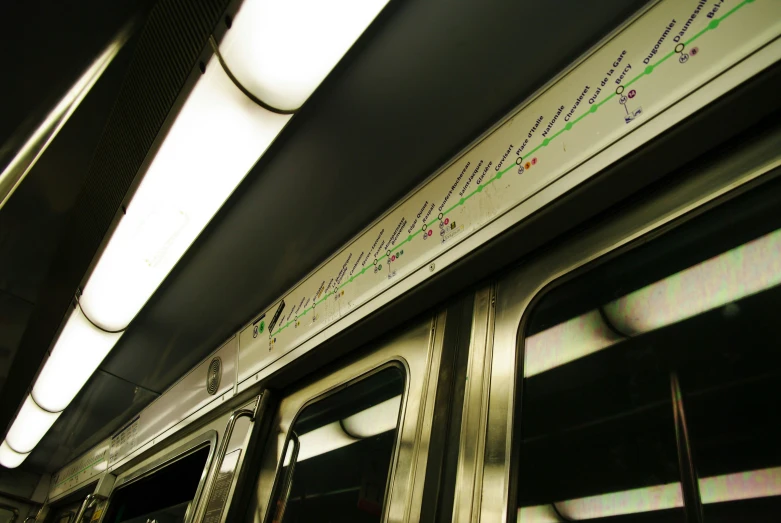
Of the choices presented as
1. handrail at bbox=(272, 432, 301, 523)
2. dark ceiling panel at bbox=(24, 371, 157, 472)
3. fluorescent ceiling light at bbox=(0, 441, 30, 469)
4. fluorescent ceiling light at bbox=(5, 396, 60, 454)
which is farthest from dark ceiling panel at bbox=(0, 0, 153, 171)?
fluorescent ceiling light at bbox=(0, 441, 30, 469)

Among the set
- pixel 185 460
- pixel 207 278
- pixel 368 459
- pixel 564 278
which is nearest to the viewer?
pixel 564 278

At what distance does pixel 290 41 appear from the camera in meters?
1.33

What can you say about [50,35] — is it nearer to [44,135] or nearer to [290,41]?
[290,41]

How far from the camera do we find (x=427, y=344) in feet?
5.41

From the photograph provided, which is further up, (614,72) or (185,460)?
(614,72)

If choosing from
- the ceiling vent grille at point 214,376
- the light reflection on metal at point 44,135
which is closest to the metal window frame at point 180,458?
the ceiling vent grille at point 214,376

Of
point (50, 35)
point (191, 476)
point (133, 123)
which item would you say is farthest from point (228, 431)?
point (50, 35)

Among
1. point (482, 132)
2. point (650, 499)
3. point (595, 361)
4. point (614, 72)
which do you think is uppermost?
point (482, 132)

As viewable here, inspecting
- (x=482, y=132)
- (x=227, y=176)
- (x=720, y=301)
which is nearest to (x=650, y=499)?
(x=720, y=301)

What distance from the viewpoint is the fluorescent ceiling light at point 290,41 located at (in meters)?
1.28

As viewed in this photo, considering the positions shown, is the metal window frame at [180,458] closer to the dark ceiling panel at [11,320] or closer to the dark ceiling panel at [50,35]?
the dark ceiling panel at [11,320]

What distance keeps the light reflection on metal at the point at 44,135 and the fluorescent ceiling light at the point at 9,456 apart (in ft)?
17.1

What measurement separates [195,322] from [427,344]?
1.84 metres

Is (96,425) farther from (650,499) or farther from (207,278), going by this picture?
(650,499)
